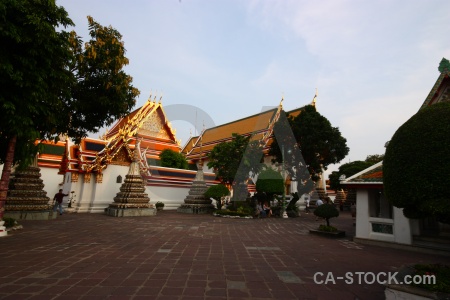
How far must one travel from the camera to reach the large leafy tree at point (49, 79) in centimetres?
586

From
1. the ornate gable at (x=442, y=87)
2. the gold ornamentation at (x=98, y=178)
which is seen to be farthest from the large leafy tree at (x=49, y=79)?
the ornate gable at (x=442, y=87)

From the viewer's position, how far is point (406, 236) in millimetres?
7969

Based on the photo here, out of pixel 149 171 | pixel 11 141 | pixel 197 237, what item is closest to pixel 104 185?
pixel 149 171

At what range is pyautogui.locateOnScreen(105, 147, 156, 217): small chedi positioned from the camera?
15.8m

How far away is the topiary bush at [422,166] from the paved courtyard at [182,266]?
1488 mm

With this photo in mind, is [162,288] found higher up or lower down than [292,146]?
lower down

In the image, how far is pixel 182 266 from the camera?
5109 millimetres

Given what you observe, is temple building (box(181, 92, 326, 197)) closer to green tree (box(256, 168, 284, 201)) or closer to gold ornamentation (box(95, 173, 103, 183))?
green tree (box(256, 168, 284, 201))

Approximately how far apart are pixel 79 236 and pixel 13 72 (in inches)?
198

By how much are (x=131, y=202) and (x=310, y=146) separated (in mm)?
12538

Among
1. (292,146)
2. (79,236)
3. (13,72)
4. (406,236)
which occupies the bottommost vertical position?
(79,236)

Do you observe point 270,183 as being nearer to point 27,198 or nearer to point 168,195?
point 168,195

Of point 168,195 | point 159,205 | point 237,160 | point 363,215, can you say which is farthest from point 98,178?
point 363,215

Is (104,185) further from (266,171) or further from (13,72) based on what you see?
(13,72)
